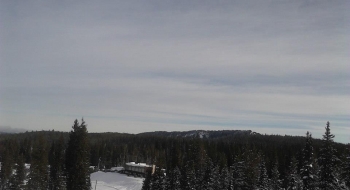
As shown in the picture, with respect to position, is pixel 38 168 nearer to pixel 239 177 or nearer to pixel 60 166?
pixel 60 166

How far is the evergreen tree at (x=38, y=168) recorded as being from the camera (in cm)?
5131

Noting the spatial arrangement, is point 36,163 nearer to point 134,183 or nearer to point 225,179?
point 225,179

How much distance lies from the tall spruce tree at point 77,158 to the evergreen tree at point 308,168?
75.6 ft

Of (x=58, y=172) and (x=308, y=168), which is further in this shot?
(x=58, y=172)

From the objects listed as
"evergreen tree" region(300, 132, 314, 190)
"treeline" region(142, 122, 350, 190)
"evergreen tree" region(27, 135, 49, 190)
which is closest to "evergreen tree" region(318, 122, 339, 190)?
"treeline" region(142, 122, 350, 190)

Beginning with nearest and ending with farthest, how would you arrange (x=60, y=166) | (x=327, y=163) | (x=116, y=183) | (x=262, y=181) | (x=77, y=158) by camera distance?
(x=327, y=163) < (x=77, y=158) < (x=262, y=181) < (x=60, y=166) < (x=116, y=183)

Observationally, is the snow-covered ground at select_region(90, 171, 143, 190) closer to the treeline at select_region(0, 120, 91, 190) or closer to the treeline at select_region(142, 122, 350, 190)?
the treeline at select_region(0, 120, 91, 190)

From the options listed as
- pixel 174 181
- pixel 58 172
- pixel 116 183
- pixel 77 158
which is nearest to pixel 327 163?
pixel 77 158

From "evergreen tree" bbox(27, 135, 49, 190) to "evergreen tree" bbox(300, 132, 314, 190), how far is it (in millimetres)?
38723

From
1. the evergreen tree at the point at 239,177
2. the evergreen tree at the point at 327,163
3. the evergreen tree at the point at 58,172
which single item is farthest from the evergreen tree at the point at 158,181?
the evergreen tree at the point at 327,163

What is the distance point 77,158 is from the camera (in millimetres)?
37250

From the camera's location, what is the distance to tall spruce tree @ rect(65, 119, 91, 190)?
37094 mm

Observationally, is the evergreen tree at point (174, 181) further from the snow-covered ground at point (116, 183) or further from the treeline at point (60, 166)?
the snow-covered ground at point (116, 183)

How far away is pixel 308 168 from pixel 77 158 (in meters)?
24.1
